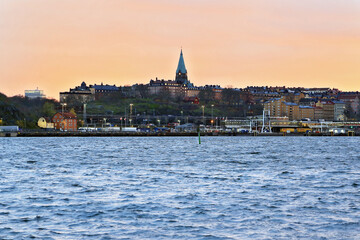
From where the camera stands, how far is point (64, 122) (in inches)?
5822

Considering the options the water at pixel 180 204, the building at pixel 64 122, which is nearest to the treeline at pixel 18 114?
the building at pixel 64 122

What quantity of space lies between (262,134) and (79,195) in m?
119

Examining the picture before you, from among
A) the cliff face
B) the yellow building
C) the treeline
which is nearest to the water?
the cliff face

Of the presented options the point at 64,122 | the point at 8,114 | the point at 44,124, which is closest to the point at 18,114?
the point at 8,114

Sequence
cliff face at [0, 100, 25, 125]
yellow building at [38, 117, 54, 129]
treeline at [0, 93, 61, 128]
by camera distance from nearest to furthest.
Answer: cliff face at [0, 100, 25, 125] < treeline at [0, 93, 61, 128] < yellow building at [38, 117, 54, 129]

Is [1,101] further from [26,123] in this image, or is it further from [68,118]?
A: [68,118]

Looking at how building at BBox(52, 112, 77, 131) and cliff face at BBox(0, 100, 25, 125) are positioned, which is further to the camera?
building at BBox(52, 112, 77, 131)

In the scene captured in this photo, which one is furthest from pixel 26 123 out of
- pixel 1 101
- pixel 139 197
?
pixel 139 197

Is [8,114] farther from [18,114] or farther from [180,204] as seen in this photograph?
[180,204]

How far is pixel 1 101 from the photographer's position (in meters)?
136

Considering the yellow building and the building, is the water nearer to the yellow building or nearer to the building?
the yellow building

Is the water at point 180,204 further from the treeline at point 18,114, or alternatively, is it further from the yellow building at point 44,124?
the yellow building at point 44,124

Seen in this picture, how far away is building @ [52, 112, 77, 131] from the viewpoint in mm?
147875

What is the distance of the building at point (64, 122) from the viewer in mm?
147875
